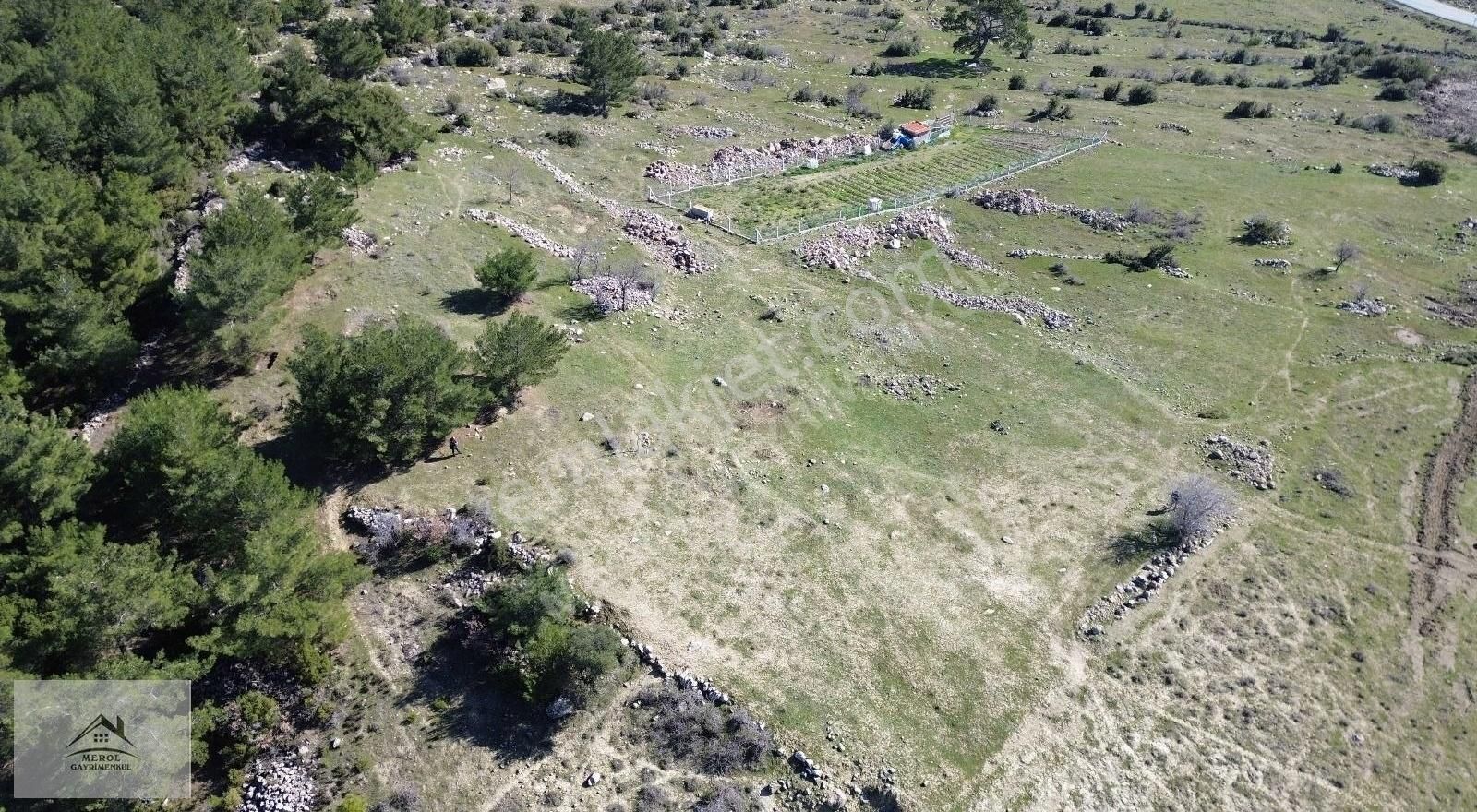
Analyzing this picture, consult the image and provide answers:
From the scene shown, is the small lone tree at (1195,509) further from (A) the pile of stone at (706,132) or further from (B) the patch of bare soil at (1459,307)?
(A) the pile of stone at (706,132)

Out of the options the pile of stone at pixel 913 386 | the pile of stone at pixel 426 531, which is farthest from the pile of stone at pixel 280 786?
the pile of stone at pixel 913 386

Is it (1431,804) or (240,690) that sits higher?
(240,690)

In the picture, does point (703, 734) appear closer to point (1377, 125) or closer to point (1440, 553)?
point (1440, 553)

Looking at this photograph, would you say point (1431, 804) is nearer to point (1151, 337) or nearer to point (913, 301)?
point (1151, 337)

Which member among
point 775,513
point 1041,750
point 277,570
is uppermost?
point 277,570

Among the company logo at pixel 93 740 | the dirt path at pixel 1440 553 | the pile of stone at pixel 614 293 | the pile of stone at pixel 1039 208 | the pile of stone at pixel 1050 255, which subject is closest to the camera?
the company logo at pixel 93 740

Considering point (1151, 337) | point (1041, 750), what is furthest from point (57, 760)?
point (1151, 337)
